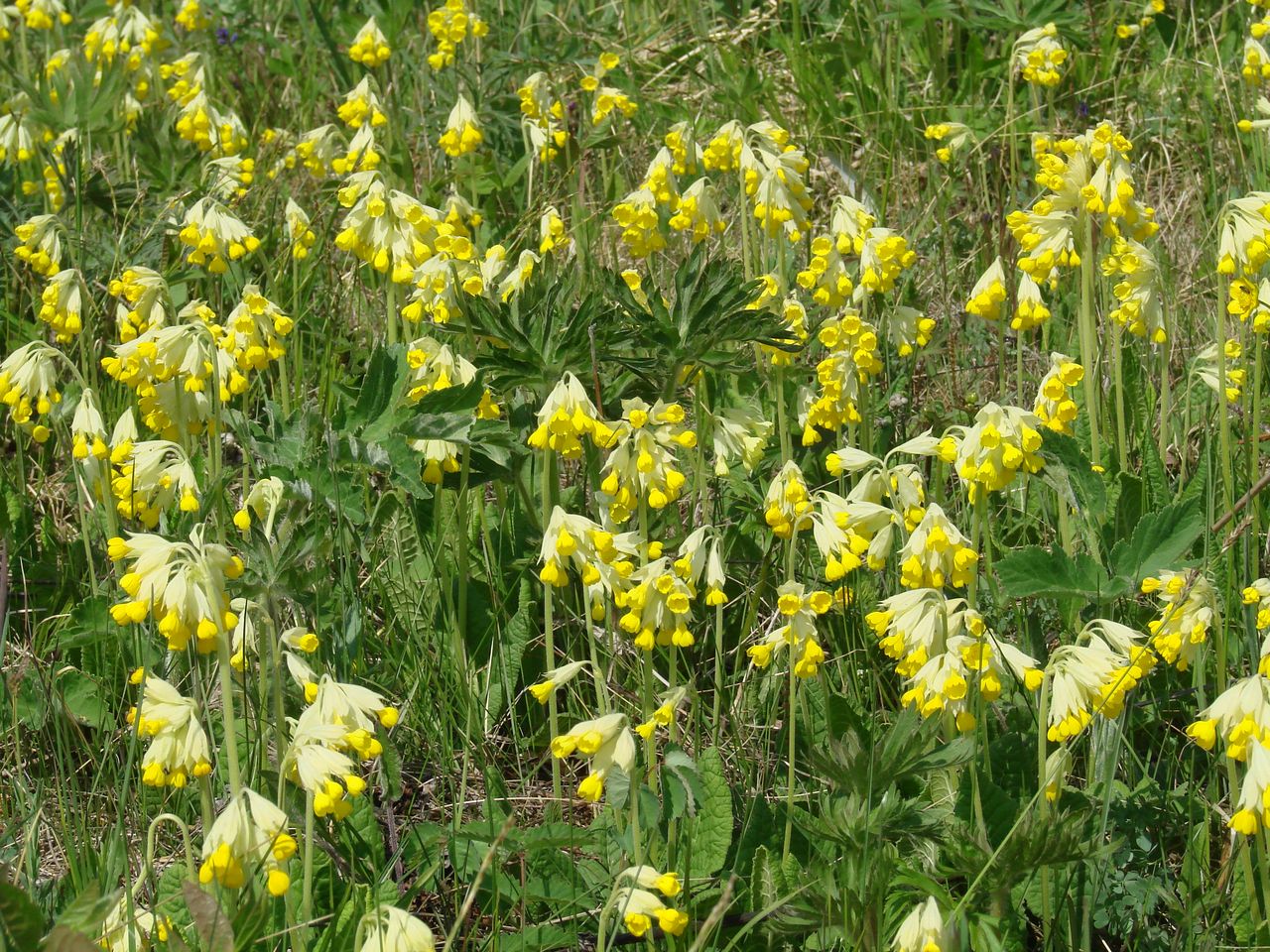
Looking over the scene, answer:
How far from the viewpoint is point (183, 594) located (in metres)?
2.19

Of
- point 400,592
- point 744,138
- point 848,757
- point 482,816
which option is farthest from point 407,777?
point 744,138

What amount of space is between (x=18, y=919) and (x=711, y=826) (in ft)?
3.71

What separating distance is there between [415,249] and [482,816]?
50.0 inches

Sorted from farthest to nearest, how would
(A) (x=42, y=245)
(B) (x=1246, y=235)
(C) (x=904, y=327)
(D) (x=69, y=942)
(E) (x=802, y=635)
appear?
1. (A) (x=42, y=245)
2. (C) (x=904, y=327)
3. (B) (x=1246, y=235)
4. (E) (x=802, y=635)
5. (D) (x=69, y=942)

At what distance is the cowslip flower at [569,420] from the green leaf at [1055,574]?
0.78m

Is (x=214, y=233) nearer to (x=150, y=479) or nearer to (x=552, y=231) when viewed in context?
(x=552, y=231)

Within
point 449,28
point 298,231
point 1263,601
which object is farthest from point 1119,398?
point 449,28

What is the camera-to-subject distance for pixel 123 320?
3805 millimetres

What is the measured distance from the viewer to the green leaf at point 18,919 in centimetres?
197

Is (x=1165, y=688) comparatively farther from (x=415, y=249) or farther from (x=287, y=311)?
(x=287, y=311)

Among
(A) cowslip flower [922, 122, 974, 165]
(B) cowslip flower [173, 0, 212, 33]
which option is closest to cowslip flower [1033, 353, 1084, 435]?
(A) cowslip flower [922, 122, 974, 165]

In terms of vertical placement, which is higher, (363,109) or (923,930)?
(363,109)

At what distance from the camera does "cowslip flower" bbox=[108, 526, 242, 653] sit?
7.18ft

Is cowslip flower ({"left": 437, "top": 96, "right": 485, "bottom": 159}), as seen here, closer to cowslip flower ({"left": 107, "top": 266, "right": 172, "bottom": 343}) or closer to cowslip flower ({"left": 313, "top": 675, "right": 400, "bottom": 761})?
cowslip flower ({"left": 107, "top": 266, "right": 172, "bottom": 343})
